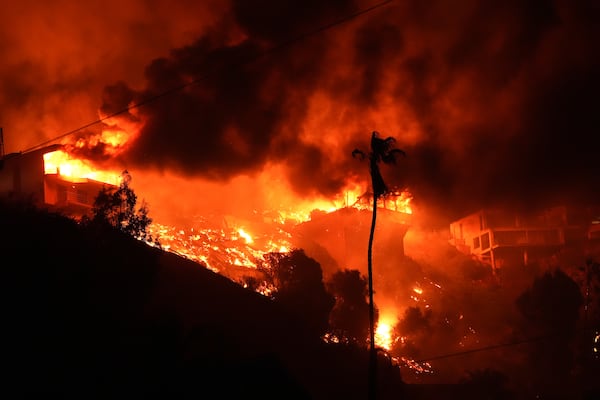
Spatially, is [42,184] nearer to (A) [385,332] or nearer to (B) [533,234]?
(A) [385,332]

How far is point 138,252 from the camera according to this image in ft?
88.7

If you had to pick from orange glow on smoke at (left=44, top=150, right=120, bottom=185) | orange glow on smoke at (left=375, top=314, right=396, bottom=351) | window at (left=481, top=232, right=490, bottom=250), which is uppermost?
orange glow on smoke at (left=44, top=150, right=120, bottom=185)

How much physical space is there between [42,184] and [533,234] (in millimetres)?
68450

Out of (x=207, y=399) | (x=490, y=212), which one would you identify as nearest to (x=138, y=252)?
(x=207, y=399)

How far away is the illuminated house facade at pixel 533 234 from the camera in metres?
92.1

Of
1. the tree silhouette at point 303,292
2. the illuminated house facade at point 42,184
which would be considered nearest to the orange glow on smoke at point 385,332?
the tree silhouette at point 303,292

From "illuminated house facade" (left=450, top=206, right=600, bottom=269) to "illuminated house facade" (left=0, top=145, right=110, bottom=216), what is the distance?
58791 millimetres

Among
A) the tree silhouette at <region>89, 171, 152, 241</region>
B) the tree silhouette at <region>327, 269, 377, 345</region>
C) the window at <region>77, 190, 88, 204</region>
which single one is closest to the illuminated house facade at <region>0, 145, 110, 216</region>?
the window at <region>77, 190, 88, 204</region>

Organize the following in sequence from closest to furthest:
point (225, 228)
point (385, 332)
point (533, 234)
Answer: point (385, 332)
point (225, 228)
point (533, 234)

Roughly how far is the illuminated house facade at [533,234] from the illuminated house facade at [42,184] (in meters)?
58.8

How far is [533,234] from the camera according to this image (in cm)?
9312

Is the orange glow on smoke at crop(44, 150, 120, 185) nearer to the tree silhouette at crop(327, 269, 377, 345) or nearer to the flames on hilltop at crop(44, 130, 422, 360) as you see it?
the flames on hilltop at crop(44, 130, 422, 360)

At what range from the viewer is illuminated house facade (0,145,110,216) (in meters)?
50.9

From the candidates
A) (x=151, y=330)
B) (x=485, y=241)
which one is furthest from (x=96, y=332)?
(x=485, y=241)
